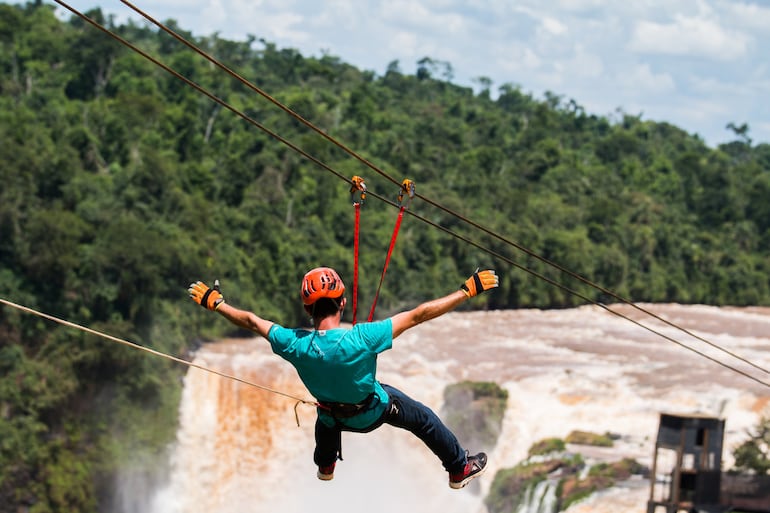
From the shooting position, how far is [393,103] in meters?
85.3

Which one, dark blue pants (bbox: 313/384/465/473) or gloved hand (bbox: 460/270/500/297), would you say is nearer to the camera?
gloved hand (bbox: 460/270/500/297)

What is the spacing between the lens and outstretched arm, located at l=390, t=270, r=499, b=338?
6.60 meters

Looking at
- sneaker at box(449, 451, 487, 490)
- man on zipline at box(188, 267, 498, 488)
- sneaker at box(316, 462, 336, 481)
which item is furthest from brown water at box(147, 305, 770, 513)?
man on zipline at box(188, 267, 498, 488)

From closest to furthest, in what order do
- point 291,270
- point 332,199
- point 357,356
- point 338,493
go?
point 357,356, point 338,493, point 291,270, point 332,199

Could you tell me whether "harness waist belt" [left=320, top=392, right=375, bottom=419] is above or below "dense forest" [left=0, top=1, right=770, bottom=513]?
below

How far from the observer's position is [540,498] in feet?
101

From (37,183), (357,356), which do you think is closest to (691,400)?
(37,183)

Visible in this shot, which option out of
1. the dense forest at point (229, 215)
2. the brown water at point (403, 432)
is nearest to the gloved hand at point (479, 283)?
the dense forest at point (229, 215)

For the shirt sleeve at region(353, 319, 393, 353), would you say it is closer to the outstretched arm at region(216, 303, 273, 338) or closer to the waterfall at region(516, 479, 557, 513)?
the outstretched arm at region(216, 303, 273, 338)

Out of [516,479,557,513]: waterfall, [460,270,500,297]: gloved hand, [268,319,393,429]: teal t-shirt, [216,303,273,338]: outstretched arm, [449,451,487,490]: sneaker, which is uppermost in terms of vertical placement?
[516,479,557,513]: waterfall

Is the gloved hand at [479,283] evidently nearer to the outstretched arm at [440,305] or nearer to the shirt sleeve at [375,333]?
the outstretched arm at [440,305]

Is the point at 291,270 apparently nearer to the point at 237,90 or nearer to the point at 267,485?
the point at 267,485

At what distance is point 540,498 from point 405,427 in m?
24.4

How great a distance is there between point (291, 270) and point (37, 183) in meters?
11.6
